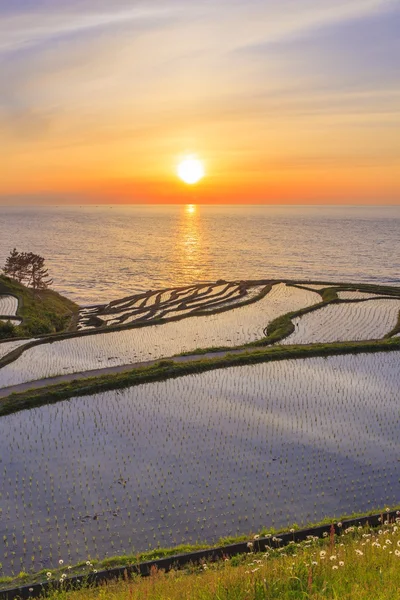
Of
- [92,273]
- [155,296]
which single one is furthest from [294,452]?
[92,273]

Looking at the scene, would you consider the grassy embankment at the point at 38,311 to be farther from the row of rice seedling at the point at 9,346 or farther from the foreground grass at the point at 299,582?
the foreground grass at the point at 299,582

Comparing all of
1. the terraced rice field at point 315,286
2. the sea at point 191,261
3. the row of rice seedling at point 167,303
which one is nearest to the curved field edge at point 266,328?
the terraced rice field at point 315,286

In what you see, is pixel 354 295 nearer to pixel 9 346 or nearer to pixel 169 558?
pixel 9 346

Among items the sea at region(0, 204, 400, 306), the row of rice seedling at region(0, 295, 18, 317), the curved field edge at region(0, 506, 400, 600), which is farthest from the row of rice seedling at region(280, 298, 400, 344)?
the sea at region(0, 204, 400, 306)

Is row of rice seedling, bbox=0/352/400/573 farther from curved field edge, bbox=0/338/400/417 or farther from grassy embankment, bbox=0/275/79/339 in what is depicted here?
grassy embankment, bbox=0/275/79/339

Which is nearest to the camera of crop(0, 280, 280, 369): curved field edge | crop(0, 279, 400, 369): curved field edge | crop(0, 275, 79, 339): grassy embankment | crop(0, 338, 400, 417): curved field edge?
crop(0, 338, 400, 417): curved field edge

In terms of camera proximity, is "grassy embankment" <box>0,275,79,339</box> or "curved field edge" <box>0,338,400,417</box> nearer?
"curved field edge" <box>0,338,400,417</box>
